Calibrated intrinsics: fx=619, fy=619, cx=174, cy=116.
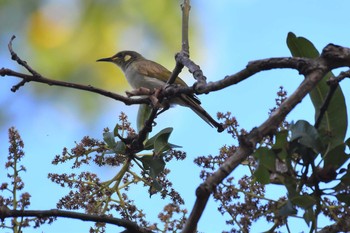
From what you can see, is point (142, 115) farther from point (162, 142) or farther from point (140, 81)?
point (140, 81)

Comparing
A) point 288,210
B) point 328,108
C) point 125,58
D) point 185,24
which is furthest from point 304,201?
point 125,58

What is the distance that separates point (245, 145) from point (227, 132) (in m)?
0.69

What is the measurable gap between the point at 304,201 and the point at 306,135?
0.51 feet

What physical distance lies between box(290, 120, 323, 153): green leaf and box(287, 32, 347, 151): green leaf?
0.05 m

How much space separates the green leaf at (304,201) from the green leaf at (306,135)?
0.12m

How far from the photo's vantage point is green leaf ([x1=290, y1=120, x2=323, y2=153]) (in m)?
1.46

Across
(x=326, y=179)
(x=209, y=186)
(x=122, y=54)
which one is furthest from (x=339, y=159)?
(x=122, y=54)

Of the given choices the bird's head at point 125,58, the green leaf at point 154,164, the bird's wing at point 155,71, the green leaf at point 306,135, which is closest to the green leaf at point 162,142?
the green leaf at point 154,164

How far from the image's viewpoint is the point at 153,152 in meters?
2.17

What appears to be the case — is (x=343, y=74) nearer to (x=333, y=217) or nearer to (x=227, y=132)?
(x=333, y=217)

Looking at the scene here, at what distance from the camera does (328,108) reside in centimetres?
161

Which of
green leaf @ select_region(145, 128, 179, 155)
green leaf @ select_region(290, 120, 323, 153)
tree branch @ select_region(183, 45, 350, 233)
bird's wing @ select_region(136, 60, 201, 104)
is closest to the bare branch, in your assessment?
tree branch @ select_region(183, 45, 350, 233)

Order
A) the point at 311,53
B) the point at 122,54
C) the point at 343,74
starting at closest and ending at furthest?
the point at 343,74, the point at 311,53, the point at 122,54

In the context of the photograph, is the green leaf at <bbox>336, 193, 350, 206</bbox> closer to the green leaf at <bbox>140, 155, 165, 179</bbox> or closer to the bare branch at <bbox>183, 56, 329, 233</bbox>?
the bare branch at <bbox>183, 56, 329, 233</bbox>
